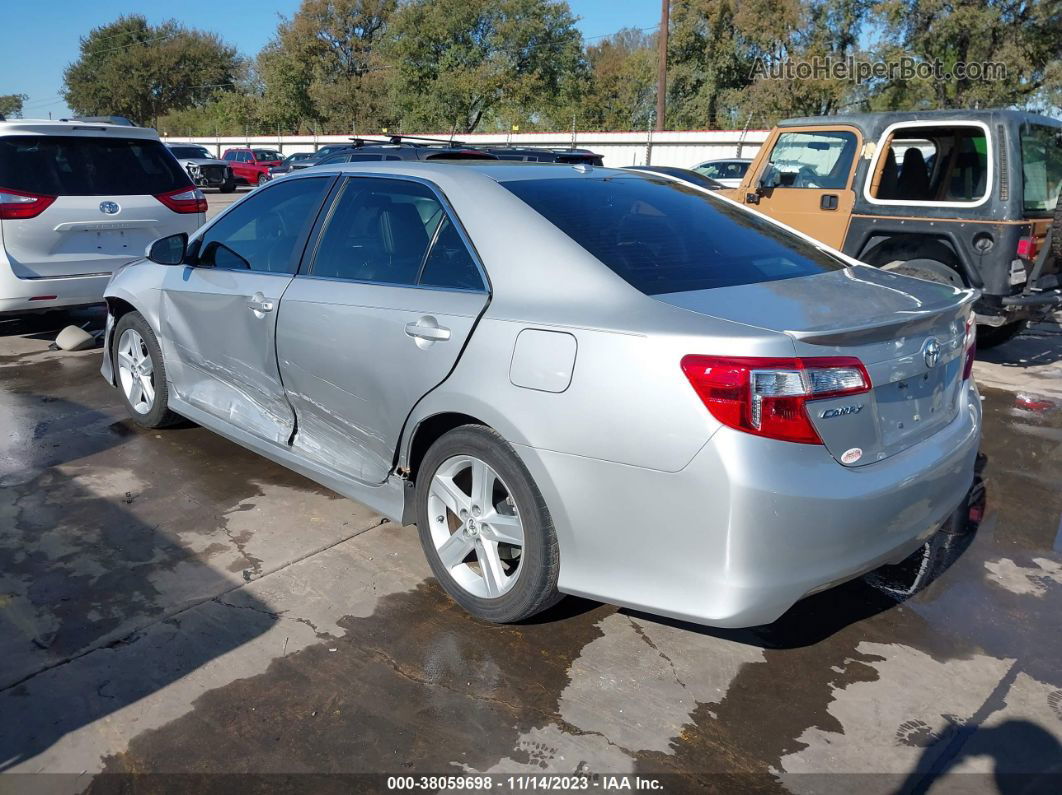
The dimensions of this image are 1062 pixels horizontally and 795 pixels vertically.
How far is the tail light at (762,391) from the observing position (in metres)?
2.40

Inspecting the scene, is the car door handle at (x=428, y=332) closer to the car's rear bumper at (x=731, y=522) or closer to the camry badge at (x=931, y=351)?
the car's rear bumper at (x=731, y=522)

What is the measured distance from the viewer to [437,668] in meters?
2.95

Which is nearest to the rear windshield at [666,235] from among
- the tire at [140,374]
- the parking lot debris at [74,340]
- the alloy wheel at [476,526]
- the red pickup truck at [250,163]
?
the alloy wheel at [476,526]

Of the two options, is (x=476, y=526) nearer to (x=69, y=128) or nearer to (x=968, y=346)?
(x=968, y=346)

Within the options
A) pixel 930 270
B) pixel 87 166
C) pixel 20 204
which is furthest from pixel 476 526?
pixel 87 166

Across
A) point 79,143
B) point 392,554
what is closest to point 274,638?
point 392,554

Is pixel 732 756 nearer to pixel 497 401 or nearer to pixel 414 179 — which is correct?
pixel 497 401

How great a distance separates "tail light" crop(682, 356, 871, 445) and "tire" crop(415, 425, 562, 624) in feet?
2.33

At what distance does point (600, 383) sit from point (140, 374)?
3.63 meters

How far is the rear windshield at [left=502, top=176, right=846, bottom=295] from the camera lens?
299 cm

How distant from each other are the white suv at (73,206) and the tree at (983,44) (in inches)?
1159

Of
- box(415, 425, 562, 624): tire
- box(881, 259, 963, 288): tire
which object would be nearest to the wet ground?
box(415, 425, 562, 624): tire

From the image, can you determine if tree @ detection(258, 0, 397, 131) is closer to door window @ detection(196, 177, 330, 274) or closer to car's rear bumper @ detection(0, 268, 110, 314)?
car's rear bumper @ detection(0, 268, 110, 314)

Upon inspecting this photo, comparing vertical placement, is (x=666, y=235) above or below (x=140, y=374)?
above
